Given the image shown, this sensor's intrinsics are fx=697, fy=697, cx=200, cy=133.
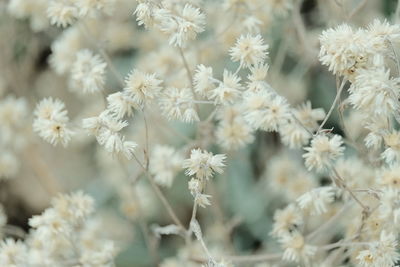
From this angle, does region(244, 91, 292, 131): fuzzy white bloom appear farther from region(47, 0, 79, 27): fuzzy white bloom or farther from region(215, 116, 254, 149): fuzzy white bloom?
region(47, 0, 79, 27): fuzzy white bloom

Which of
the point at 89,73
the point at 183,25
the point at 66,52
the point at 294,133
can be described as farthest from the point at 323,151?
the point at 66,52

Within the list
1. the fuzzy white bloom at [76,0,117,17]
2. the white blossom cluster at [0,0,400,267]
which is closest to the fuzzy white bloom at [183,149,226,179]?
the white blossom cluster at [0,0,400,267]

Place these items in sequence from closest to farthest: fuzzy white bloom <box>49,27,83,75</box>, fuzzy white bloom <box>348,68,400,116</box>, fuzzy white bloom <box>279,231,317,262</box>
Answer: fuzzy white bloom <box>348,68,400,116</box>, fuzzy white bloom <box>279,231,317,262</box>, fuzzy white bloom <box>49,27,83,75</box>

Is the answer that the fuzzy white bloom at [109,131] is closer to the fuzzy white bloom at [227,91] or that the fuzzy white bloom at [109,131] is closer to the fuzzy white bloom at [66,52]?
the fuzzy white bloom at [227,91]

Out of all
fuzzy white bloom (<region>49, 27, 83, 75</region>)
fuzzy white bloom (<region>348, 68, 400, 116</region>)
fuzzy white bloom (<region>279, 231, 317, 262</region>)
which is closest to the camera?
fuzzy white bloom (<region>348, 68, 400, 116</region>)

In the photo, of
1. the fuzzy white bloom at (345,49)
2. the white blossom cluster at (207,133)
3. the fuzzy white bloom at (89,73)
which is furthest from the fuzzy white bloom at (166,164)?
the fuzzy white bloom at (345,49)

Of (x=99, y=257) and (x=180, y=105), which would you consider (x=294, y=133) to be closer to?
(x=180, y=105)

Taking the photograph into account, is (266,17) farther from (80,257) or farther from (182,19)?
(80,257)

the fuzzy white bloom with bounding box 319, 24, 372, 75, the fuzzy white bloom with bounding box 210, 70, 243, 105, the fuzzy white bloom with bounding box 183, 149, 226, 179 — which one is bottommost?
the fuzzy white bloom with bounding box 183, 149, 226, 179
